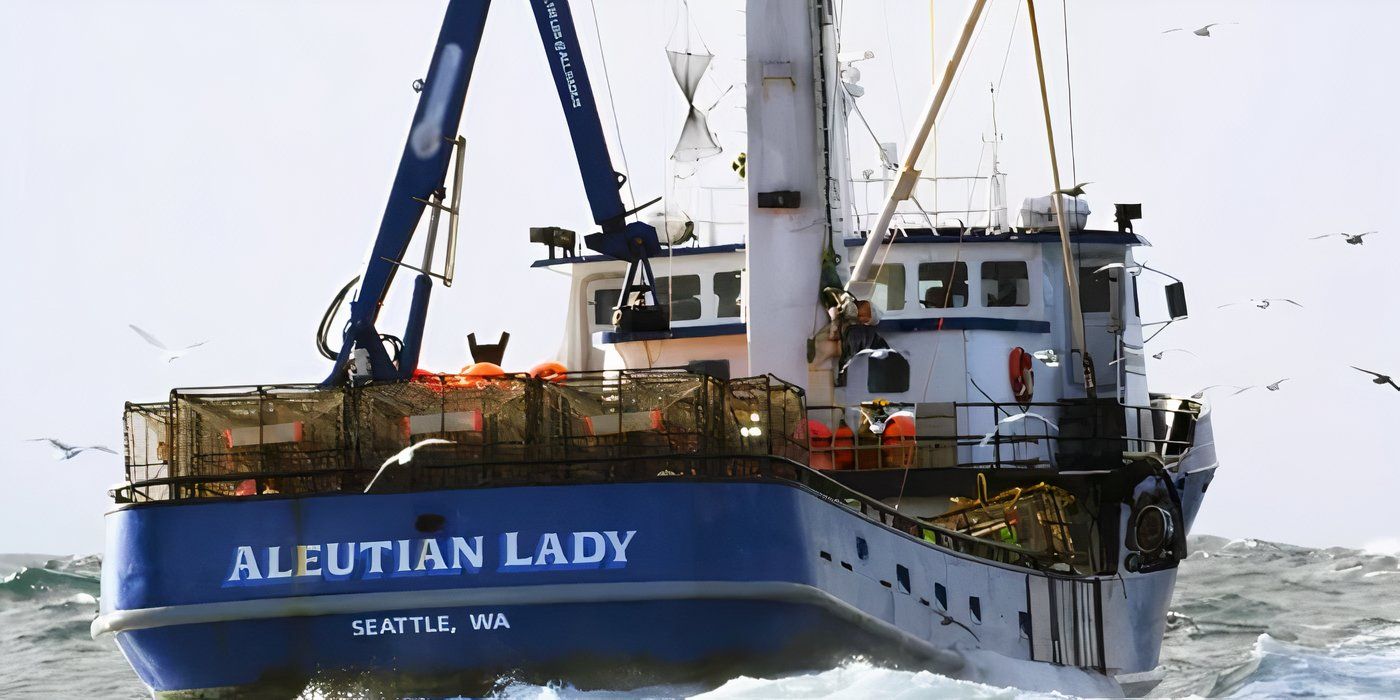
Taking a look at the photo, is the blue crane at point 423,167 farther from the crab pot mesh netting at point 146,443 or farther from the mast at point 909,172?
the mast at point 909,172

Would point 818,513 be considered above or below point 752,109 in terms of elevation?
below

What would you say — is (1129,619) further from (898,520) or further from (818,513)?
(818,513)

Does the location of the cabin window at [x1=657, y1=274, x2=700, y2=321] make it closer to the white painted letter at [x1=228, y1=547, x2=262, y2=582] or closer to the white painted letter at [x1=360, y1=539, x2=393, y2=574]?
the white painted letter at [x1=360, y1=539, x2=393, y2=574]

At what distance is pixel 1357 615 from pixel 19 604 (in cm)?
2734

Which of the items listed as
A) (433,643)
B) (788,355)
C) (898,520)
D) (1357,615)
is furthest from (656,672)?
(1357,615)

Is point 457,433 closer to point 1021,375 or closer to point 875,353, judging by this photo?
point 875,353

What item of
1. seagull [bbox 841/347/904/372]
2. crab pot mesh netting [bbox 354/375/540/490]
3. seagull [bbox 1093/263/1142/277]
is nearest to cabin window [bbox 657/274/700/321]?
seagull [bbox 841/347/904/372]

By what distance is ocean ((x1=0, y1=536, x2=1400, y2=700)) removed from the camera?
1708cm

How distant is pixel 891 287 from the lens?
24.2 meters

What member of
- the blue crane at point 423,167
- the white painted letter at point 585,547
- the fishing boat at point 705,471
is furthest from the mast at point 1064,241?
the white painted letter at point 585,547

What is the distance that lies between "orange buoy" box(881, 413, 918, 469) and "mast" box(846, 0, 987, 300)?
55.4 inches

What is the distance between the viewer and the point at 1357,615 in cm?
3966

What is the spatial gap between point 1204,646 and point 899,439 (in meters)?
15.2

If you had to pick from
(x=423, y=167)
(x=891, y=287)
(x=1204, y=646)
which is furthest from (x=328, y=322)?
(x=1204, y=646)
